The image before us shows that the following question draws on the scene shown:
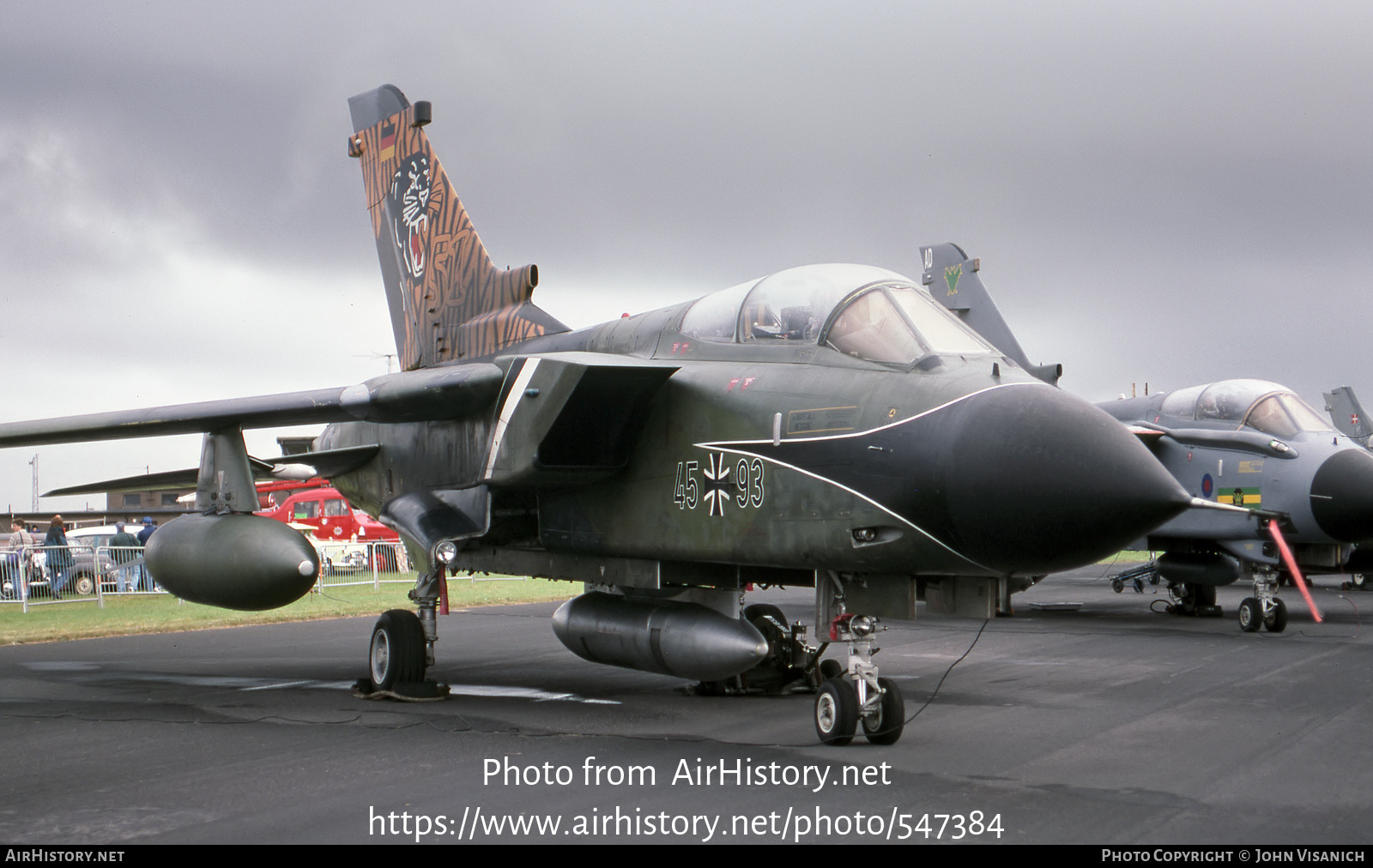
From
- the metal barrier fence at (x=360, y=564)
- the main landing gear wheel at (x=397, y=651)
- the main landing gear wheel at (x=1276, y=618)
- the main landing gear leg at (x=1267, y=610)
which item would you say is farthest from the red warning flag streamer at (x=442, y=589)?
the metal barrier fence at (x=360, y=564)

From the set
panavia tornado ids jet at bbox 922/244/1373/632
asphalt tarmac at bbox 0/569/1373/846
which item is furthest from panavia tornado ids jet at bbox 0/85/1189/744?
panavia tornado ids jet at bbox 922/244/1373/632

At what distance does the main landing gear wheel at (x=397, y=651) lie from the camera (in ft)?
30.0

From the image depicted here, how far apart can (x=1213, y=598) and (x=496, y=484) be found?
1288cm

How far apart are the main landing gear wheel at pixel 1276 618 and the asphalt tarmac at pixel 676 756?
5.64 ft

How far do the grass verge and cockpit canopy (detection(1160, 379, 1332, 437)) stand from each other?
12.5 m

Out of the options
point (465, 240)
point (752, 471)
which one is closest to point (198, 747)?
point (752, 471)

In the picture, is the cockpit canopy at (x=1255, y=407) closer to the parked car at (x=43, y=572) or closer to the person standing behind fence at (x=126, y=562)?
the parked car at (x=43, y=572)

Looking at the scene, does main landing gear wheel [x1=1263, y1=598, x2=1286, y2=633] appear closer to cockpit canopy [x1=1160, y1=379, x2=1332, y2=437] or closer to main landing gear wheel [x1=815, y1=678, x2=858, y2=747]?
cockpit canopy [x1=1160, y1=379, x2=1332, y2=437]

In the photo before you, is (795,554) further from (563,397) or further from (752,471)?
(563,397)

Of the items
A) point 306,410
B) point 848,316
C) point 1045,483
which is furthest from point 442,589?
point 1045,483

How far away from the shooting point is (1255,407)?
14.6 metres

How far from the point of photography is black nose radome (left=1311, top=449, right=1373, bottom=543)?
1323 cm

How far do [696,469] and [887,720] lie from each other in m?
2.00

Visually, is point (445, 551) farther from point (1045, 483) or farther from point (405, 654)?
point (1045, 483)
